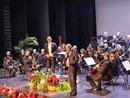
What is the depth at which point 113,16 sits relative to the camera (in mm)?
18703

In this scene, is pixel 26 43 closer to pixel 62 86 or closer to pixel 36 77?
pixel 36 77

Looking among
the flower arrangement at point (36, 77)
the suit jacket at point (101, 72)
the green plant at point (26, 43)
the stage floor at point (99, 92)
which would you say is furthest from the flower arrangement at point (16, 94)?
the green plant at point (26, 43)

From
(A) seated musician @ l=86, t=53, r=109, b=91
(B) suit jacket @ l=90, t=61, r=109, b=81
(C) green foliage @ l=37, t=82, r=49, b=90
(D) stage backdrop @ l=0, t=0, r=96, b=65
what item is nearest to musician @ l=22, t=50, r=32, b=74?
(C) green foliage @ l=37, t=82, r=49, b=90

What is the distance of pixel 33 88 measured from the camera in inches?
380

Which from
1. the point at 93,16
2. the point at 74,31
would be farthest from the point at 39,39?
the point at 93,16

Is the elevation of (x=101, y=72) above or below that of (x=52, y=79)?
above

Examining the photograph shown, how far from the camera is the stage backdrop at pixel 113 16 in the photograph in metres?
18.0

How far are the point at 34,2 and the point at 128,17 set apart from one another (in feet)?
18.0

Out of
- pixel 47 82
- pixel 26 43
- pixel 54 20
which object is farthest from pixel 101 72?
pixel 54 20

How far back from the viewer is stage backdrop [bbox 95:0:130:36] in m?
18.0

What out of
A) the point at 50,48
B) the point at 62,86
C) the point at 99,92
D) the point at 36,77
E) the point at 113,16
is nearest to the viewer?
Answer: the point at 99,92

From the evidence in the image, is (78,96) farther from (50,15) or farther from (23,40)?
(50,15)

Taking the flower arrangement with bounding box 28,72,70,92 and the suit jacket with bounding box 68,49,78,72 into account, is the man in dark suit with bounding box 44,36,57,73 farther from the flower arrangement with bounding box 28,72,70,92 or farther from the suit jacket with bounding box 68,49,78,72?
the suit jacket with bounding box 68,49,78,72

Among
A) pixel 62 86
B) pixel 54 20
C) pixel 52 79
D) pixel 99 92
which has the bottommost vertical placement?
pixel 99 92
